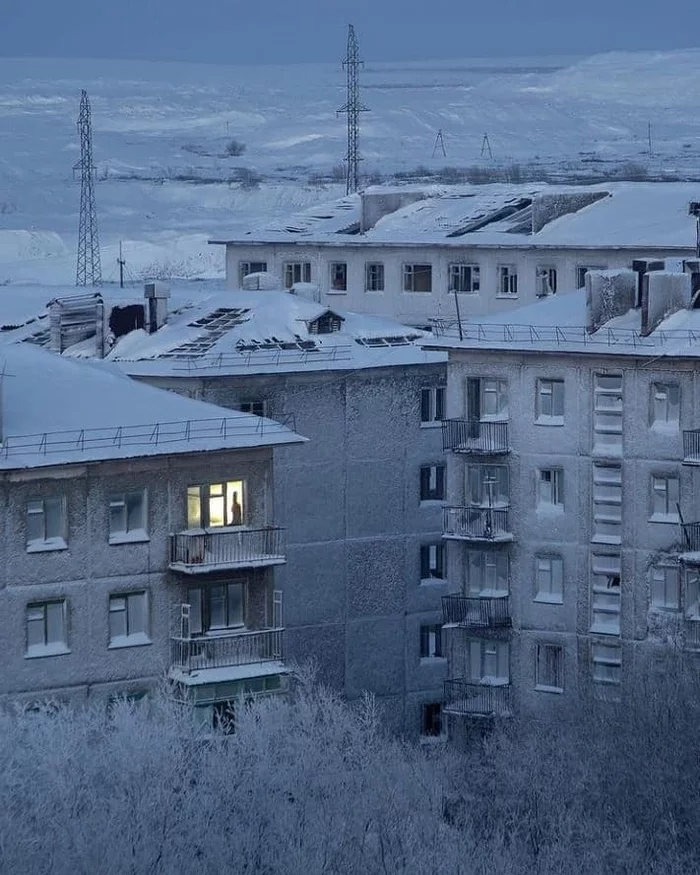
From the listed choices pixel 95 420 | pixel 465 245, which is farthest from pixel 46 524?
pixel 465 245

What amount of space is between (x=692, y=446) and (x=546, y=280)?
2573cm

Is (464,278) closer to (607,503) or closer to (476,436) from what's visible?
(476,436)

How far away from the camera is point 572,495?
58.5 metres

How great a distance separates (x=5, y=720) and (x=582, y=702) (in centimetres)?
1502

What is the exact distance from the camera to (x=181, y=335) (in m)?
65.2

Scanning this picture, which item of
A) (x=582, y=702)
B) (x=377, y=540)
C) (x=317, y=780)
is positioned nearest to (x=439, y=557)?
(x=377, y=540)

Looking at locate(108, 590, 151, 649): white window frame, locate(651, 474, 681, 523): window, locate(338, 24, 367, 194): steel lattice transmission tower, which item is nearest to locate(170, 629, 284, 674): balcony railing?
locate(108, 590, 151, 649): white window frame

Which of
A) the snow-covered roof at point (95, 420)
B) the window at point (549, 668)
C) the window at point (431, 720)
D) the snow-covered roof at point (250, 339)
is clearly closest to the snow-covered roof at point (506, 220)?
the snow-covered roof at point (250, 339)

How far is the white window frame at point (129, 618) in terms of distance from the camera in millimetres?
48438

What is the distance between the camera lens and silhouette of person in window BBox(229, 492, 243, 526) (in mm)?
50094

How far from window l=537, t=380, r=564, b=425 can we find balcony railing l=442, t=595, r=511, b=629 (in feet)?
13.3

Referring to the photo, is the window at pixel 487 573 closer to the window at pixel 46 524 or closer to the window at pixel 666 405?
the window at pixel 666 405

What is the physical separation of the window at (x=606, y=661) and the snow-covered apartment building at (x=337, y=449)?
24.2 ft

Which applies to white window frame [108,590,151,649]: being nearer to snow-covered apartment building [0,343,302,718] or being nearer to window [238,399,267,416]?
snow-covered apartment building [0,343,302,718]
